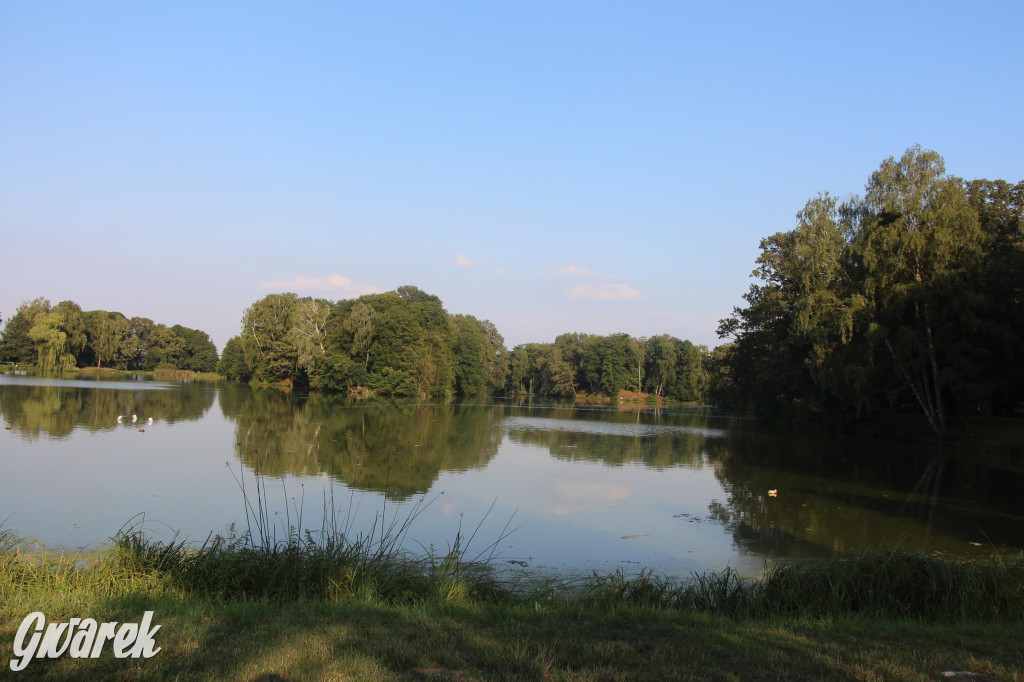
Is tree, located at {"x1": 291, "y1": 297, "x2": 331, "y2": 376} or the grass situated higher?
tree, located at {"x1": 291, "y1": 297, "x2": 331, "y2": 376}

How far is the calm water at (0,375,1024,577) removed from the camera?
34.2 ft

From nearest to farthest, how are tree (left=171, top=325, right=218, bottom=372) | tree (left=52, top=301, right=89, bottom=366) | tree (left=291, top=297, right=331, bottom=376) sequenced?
1. tree (left=291, top=297, right=331, bottom=376)
2. tree (left=52, top=301, right=89, bottom=366)
3. tree (left=171, top=325, right=218, bottom=372)

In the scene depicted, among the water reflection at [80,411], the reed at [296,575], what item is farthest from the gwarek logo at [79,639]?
the water reflection at [80,411]

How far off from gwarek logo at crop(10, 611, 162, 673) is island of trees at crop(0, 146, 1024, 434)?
28073 mm

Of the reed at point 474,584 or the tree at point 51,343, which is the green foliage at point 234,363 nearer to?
the tree at point 51,343

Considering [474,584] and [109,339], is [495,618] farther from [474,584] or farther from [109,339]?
[109,339]

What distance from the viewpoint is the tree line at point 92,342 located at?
241 feet

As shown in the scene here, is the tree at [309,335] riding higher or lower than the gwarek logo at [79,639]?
higher

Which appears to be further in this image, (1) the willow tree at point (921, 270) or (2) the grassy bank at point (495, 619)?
(1) the willow tree at point (921, 270)

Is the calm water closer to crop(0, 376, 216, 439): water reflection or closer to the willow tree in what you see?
crop(0, 376, 216, 439): water reflection

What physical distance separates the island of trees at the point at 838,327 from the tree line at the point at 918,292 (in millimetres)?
73

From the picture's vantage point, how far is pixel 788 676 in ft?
13.0

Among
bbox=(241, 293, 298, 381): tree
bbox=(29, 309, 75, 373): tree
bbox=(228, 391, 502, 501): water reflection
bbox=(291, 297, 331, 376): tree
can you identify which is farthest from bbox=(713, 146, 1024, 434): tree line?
bbox=(29, 309, 75, 373): tree

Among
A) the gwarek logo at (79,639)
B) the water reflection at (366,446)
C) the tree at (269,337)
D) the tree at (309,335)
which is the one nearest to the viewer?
the gwarek logo at (79,639)
